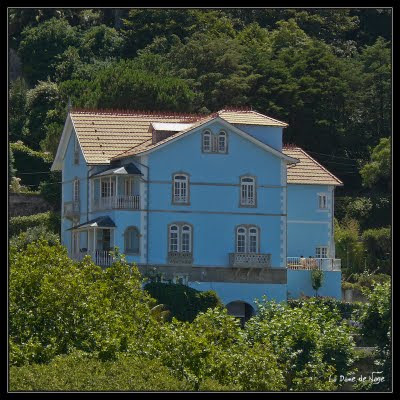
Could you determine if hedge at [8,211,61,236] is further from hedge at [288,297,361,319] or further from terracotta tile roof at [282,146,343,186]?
hedge at [288,297,361,319]

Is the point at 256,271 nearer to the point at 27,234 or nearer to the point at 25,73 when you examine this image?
the point at 27,234

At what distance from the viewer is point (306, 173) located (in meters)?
86.4

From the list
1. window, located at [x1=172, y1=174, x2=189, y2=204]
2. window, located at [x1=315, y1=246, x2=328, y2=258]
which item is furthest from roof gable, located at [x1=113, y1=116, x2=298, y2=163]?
window, located at [x1=315, y1=246, x2=328, y2=258]

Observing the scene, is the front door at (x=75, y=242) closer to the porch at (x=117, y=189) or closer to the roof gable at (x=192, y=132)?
the porch at (x=117, y=189)

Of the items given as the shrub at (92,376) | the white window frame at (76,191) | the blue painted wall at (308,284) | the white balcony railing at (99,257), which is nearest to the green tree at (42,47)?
the white window frame at (76,191)

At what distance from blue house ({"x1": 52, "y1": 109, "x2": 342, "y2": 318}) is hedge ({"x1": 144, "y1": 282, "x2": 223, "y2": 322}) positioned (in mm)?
2821

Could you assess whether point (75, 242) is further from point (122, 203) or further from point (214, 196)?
point (214, 196)

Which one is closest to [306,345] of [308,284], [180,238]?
[180,238]

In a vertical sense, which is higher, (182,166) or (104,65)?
(104,65)

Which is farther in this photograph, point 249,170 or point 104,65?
point 104,65
